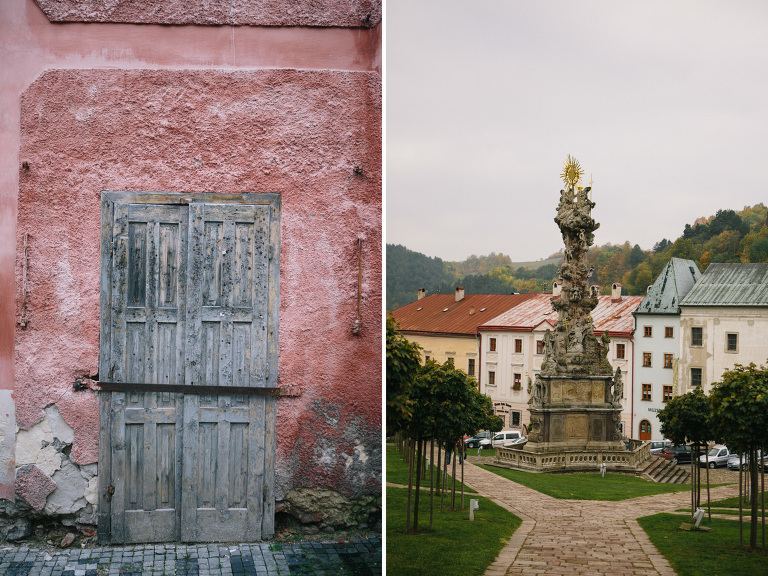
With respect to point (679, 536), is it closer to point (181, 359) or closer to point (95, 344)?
point (181, 359)

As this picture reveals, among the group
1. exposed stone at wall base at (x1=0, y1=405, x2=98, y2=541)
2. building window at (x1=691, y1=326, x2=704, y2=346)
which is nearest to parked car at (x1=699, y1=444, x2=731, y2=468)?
building window at (x1=691, y1=326, x2=704, y2=346)

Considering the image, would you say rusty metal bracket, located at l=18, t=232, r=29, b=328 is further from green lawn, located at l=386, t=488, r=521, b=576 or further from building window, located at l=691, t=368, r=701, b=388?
building window, located at l=691, t=368, r=701, b=388

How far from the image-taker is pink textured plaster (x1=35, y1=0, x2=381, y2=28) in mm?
3977

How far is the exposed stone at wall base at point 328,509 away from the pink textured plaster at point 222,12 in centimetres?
263

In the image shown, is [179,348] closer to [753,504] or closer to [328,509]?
[328,509]

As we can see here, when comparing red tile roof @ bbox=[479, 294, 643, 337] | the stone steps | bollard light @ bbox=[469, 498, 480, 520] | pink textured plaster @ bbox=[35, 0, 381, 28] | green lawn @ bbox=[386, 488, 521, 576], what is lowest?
→ green lawn @ bbox=[386, 488, 521, 576]

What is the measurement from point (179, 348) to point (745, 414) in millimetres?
2911

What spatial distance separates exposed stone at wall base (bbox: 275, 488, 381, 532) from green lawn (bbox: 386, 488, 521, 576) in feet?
0.81

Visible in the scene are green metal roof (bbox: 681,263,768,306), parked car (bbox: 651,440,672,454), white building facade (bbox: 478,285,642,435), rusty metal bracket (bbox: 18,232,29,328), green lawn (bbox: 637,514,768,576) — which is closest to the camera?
green lawn (bbox: 637,514,768,576)

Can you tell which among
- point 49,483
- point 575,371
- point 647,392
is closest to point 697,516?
point 647,392

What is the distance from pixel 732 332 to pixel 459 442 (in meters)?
1.55

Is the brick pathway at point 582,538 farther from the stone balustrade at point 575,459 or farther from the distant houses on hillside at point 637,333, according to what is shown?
the distant houses on hillside at point 637,333

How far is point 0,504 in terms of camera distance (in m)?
3.99

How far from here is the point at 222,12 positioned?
399 centimetres
